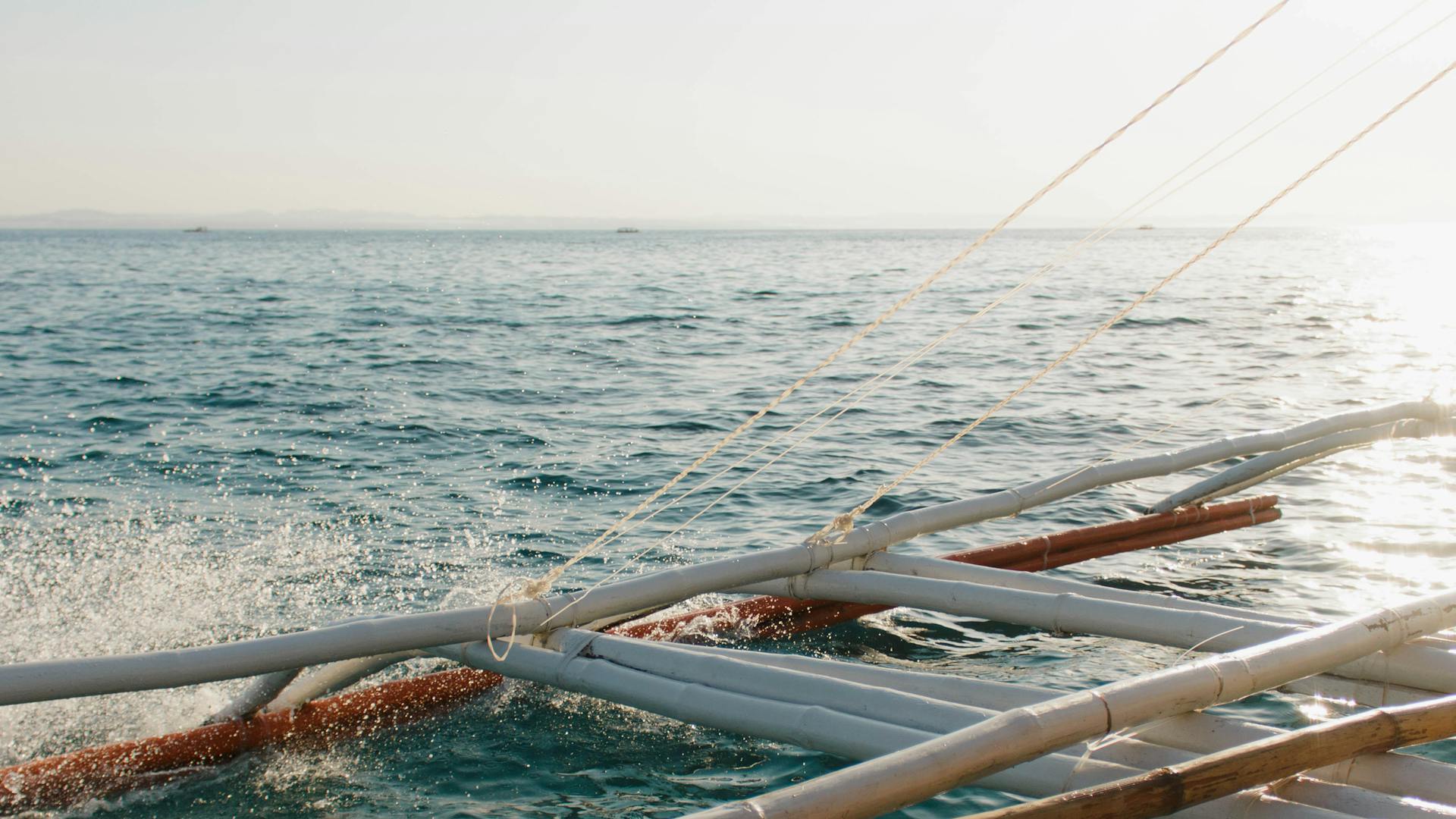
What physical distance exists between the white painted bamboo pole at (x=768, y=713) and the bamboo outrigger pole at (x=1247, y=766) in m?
0.24

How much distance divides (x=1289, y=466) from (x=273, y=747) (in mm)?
8113

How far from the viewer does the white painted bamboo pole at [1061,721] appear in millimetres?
3396

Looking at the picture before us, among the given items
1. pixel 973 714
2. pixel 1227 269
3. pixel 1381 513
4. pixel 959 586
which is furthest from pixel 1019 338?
pixel 1227 269

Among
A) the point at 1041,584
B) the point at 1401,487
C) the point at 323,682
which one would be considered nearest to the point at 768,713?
the point at 1041,584

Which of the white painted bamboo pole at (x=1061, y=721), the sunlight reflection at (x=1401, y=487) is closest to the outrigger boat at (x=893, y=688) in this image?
the white painted bamboo pole at (x=1061, y=721)

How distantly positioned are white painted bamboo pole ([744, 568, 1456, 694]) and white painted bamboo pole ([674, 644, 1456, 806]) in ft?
2.25

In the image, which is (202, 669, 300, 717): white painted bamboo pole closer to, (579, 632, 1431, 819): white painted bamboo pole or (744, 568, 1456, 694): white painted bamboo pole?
(579, 632, 1431, 819): white painted bamboo pole

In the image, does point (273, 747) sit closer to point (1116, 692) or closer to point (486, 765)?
point (486, 765)

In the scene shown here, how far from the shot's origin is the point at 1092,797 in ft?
11.4

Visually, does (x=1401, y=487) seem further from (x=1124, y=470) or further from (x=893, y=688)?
(x=893, y=688)

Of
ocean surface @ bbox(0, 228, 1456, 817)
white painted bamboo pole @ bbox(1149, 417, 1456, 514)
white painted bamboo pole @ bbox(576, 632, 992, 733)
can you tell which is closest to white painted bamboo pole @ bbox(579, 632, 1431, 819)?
white painted bamboo pole @ bbox(576, 632, 992, 733)

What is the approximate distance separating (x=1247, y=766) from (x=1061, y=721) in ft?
1.99

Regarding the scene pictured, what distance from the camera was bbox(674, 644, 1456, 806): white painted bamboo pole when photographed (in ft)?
13.6

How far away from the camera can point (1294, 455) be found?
9.45 m
